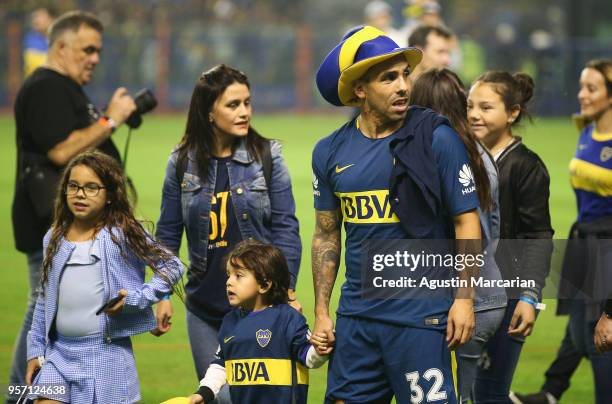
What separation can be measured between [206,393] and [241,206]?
3.58ft

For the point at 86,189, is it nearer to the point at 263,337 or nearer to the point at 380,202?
the point at 263,337

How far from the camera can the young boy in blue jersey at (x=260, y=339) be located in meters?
5.52

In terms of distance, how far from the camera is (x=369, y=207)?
16.5 ft

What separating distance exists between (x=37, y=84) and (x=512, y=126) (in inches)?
116

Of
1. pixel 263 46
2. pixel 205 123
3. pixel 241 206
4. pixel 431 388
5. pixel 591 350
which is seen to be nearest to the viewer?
pixel 431 388

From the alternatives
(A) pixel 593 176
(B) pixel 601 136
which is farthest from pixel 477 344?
(B) pixel 601 136

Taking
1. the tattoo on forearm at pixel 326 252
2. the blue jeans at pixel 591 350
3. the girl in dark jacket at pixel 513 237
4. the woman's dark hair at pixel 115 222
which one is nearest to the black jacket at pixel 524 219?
the girl in dark jacket at pixel 513 237

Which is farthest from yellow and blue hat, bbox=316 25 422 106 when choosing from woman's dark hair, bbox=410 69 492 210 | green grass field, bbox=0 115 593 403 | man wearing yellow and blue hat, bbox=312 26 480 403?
green grass field, bbox=0 115 593 403

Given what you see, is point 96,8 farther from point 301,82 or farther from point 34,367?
point 34,367

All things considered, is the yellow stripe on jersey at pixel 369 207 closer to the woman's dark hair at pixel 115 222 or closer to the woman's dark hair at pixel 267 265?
the woman's dark hair at pixel 267 265

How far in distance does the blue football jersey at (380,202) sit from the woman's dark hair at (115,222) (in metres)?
1.08

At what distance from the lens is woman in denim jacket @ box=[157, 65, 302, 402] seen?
625 centimetres

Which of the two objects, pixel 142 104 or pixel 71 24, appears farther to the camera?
pixel 142 104

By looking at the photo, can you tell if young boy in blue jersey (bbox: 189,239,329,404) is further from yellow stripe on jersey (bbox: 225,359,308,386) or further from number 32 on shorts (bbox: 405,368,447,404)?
number 32 on shorts (bbox: 405,368,447,404)
